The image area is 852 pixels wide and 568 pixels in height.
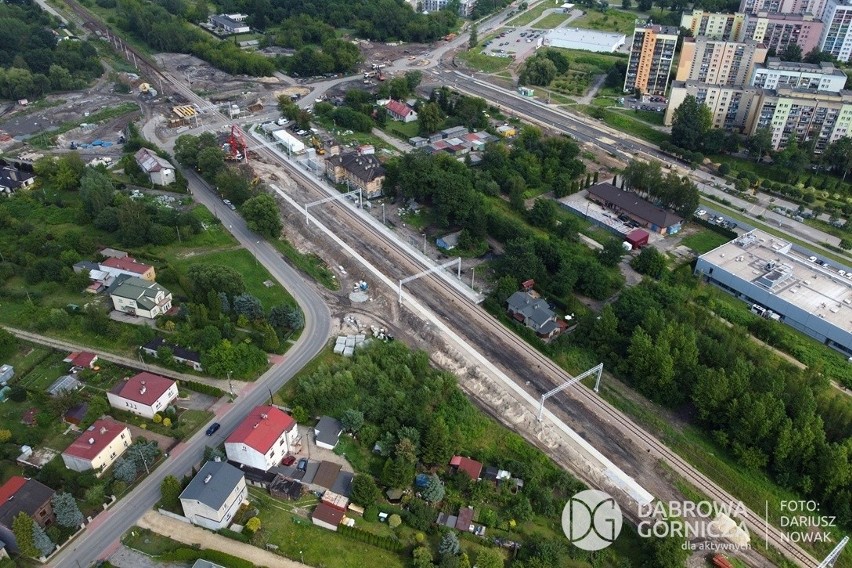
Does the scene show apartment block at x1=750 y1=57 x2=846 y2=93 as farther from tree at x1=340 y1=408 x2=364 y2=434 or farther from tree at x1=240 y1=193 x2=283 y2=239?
tree at x1=340 y1=408 x2=364 y2=434

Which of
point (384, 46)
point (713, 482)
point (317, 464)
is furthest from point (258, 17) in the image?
point (713, 482)

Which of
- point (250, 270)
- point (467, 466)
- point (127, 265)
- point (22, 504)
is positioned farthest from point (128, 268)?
point (467, 466)

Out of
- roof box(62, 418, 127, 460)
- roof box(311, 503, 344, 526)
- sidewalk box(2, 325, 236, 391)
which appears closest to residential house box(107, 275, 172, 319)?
sidewalk box(2, 325, 236, 391)

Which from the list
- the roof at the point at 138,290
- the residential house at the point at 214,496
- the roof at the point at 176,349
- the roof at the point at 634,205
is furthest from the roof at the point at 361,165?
the residential house at the point at 214,496

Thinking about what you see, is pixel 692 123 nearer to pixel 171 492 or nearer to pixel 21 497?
pixel 171 492

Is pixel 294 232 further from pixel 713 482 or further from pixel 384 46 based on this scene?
pixel 384 46

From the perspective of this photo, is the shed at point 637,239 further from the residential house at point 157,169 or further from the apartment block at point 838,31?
the apartment block at point 838,31
